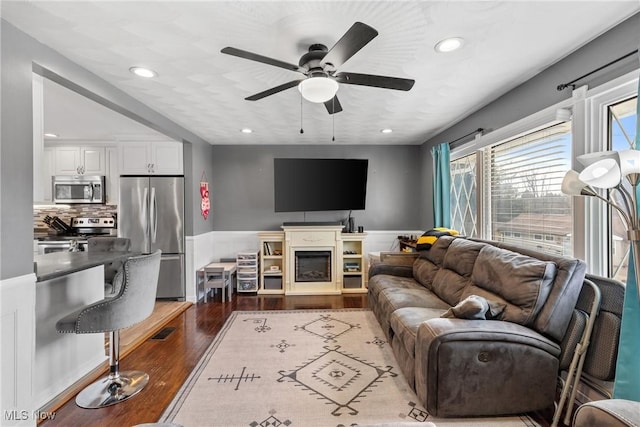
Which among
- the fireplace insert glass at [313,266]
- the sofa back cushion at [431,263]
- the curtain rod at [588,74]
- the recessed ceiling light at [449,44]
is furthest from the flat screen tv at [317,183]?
the curtain rod at [588,74]

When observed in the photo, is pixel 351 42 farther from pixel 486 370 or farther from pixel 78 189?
pixel 78 189

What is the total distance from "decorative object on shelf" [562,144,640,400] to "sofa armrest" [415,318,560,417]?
322 mm

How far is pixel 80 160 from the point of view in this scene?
4.70 metres

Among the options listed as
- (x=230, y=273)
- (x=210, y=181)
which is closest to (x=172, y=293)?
(x=230, y=273)

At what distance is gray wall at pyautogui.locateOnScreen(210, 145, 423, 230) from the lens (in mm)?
5180

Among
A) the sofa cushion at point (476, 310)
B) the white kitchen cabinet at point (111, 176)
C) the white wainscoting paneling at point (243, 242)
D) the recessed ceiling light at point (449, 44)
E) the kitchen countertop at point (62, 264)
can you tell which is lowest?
the sofa cushion at point (476, 310)

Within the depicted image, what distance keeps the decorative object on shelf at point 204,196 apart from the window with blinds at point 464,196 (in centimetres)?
372

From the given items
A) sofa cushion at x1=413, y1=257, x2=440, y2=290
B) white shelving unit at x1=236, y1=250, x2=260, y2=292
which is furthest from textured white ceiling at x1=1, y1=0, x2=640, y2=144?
white shelving unit at x1=236, y1=250, x2=260, y2=292

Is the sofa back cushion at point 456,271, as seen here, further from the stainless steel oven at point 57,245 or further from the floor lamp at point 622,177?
the stainless steel oven at point 57,245

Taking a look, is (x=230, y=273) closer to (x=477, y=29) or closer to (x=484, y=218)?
(x=484, y=218)

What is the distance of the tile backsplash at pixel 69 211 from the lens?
4.84 m

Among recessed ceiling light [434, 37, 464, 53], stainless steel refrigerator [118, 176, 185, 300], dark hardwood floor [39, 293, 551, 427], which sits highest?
recessed ceiling light [434, 37, 464, 53]

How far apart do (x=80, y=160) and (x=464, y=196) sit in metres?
5.83

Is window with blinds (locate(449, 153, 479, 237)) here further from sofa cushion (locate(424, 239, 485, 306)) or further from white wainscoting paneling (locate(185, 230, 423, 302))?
white wainscoting paneling (locate(185, 230, 423, 302))
